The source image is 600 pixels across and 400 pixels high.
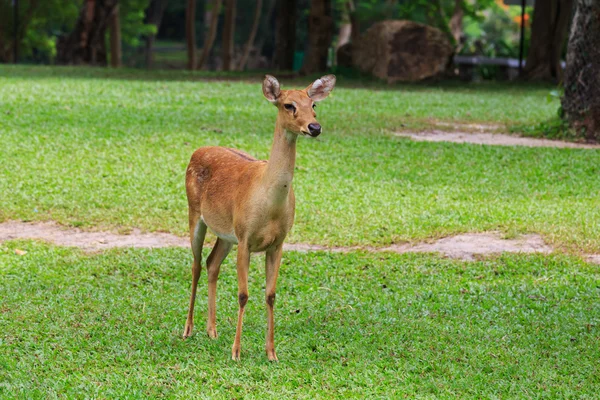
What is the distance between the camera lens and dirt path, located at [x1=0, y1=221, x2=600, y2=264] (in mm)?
8422

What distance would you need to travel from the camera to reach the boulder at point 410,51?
862 inches

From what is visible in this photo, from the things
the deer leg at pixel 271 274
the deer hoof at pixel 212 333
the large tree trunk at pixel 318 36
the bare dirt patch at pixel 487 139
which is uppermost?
the large tree trunk at pixel 318 36

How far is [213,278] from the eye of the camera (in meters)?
6.07

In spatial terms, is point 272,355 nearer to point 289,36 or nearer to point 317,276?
point 317,276

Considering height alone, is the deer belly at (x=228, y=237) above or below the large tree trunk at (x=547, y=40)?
below

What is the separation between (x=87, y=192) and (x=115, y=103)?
5.37 meters

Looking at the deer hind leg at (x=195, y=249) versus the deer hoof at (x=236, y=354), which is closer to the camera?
the deer hoof at (x=236, y=354)

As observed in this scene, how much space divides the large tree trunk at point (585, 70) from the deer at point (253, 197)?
844 cm

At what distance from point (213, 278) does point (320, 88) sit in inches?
59.9

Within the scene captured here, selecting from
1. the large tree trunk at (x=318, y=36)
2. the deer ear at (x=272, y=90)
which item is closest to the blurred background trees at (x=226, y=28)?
the large tree trunk at (x=318, y=36)

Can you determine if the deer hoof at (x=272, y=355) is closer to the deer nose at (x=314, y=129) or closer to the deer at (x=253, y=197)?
the deer at (x=253, y=197)

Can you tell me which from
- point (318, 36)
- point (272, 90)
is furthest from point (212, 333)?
point (318, 36)

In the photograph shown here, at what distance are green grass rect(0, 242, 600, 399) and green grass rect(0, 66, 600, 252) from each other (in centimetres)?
98

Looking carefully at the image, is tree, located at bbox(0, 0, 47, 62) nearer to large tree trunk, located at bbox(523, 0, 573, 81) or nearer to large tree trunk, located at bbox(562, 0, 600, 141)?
large tree trunk, located at bbox(523, 0, 573, 81)
